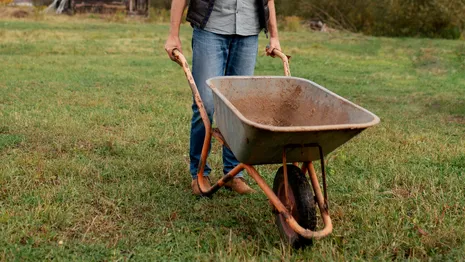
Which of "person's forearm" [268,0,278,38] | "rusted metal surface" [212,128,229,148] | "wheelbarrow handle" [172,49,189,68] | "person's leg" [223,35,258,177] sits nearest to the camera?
"rusted metal surface" [212,128,229,148]

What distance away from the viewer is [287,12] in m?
31.6

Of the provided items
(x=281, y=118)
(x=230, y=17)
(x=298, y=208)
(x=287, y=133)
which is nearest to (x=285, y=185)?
(x=298, y=208)

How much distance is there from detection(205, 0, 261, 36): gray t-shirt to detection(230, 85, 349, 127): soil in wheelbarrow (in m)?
0.51

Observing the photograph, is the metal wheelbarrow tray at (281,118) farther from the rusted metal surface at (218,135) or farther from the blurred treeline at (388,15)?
the blurred treeline at (388,15)

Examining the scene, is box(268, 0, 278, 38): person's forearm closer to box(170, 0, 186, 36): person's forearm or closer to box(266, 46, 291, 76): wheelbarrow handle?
box(266, 46, 291, 76): wheelbarrow handle

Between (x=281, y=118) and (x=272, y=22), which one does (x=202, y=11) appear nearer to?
(x=272, y=22)

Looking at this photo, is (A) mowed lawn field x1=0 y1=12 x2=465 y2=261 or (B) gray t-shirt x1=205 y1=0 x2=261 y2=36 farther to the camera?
(B) gray t-shirt x1=205 y1=0 x2=261 y2=36

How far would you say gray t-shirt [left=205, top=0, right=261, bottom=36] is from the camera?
3.97 metres

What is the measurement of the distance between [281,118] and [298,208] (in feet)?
3.00

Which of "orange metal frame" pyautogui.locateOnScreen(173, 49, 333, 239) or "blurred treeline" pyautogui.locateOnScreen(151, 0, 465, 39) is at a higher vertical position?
"orange metal frame" pyautogui.locateOnScreen(173, 49, 333, 239)

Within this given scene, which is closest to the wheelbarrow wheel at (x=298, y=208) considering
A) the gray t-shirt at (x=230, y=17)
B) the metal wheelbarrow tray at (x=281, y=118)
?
the metal wheelbarrow tray at (x=281, y=118)

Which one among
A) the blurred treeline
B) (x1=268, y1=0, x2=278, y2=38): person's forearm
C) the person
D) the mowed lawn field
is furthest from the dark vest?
the blurred treeline

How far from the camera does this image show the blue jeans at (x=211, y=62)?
13.0ft

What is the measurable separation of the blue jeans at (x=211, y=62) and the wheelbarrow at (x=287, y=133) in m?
0.18
